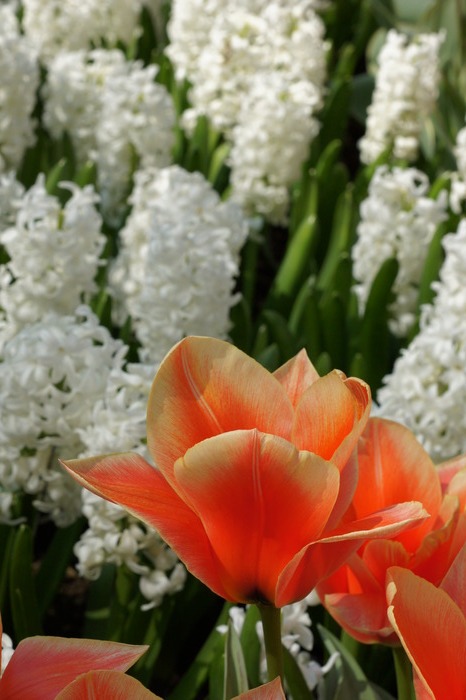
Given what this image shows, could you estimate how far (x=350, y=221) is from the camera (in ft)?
8.18

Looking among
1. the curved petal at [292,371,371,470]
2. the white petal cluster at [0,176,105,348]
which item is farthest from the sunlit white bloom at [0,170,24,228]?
the curved petal at [292,371,371,470]

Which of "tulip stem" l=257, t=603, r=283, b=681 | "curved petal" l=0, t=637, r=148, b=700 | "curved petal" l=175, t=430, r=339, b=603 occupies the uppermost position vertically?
"curved petal" l=175, t=430, r=339, b=603

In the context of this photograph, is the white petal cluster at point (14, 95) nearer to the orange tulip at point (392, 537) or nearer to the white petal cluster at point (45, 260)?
the white petal cluster at point (45, 260)

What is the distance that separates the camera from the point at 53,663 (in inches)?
22.4

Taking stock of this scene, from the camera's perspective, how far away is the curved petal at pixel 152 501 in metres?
0.61

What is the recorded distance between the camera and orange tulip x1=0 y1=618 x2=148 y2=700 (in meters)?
0.56

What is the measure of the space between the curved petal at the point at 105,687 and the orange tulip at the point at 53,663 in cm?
6

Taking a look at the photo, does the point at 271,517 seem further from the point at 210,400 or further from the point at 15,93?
the point at 15,93

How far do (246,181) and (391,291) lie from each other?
0.64 meters

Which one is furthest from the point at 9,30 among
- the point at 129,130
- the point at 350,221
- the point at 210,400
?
the point at 210,400

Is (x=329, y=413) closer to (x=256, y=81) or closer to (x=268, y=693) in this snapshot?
(x=268, y=693)

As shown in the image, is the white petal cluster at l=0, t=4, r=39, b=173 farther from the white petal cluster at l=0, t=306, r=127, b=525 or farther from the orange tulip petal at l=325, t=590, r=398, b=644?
the orange tulip petal at l=325, t=590, r=398, b=644

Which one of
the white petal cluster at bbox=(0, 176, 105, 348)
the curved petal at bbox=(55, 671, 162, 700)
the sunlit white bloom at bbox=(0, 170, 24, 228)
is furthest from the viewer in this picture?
the sunlit white bloom at bbox=(0, 170, 24, 228)

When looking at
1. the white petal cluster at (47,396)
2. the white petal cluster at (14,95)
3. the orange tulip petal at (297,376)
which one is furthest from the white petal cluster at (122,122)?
the orange tulip petal at (297,376)
